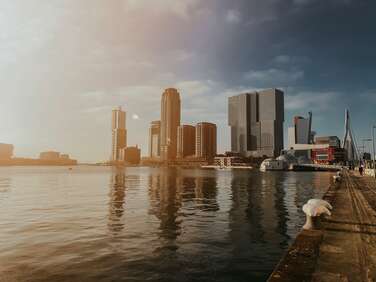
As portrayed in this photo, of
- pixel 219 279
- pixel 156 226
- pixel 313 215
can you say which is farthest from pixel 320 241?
pixel 156 226

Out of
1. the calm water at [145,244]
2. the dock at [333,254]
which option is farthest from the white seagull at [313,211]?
the calm water at [145,244]

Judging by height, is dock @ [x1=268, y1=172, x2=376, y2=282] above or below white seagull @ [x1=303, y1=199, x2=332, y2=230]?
below

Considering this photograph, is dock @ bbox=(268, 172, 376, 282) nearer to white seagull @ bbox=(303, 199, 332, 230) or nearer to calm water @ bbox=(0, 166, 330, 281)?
white seagull @ bbox=(303, 199, 332, 230)

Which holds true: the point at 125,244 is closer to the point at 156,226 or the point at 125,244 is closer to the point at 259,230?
the point at 156,226

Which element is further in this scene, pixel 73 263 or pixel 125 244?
pixel 125 244

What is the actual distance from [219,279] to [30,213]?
27245mm

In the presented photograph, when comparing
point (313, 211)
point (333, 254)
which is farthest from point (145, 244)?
point (333, 254)

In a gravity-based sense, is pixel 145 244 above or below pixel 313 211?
below

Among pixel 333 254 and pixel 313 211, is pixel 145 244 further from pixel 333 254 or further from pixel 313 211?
pixel 333 254

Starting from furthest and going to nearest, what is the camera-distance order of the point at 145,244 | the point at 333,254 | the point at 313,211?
the point at 145,244
the point at 313,211
the point at 333,254

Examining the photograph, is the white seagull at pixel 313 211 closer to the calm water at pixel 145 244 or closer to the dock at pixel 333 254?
the dock at pixel 333 254

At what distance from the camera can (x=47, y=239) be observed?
2080cm

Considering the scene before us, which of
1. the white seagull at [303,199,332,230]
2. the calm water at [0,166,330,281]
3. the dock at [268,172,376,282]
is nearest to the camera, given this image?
the dock at [268,172,376,282]

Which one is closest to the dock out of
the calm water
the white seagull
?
the white seagull
